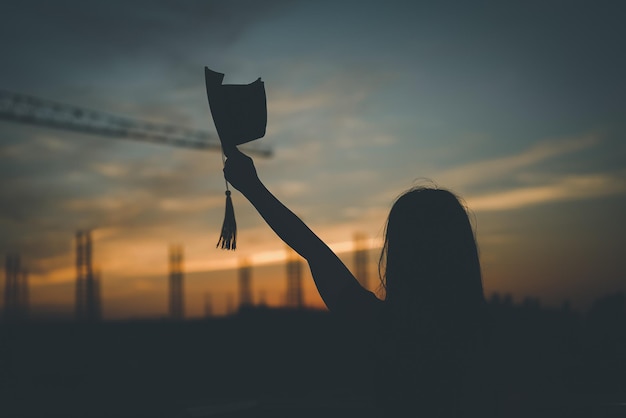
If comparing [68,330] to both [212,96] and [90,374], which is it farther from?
[212,96]

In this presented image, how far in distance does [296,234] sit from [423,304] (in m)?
0.43

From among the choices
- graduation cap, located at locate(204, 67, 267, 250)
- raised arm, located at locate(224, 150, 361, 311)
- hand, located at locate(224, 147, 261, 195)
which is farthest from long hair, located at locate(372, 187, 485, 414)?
graduation cap, located at locate(204, 67, 267, 250)

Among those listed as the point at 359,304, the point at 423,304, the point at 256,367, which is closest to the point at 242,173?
the point at 359,304

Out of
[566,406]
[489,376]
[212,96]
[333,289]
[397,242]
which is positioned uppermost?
[212,96]

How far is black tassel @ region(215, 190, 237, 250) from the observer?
2432 mm

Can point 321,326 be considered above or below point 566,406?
below

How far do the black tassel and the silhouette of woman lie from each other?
0.68 m

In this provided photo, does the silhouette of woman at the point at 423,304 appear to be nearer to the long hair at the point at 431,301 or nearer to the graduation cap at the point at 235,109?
the long hair at the point at 431,301

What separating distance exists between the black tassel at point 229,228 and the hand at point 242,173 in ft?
1.73

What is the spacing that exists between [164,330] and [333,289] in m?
31.1

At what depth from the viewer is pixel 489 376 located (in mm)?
1656

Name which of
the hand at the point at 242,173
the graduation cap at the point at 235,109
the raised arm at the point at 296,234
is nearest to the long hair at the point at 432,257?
the raised arm at the point at 296,234

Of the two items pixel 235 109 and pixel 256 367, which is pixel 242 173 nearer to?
pixel 235 109

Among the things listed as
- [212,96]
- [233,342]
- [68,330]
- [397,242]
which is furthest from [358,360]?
[68,330]
